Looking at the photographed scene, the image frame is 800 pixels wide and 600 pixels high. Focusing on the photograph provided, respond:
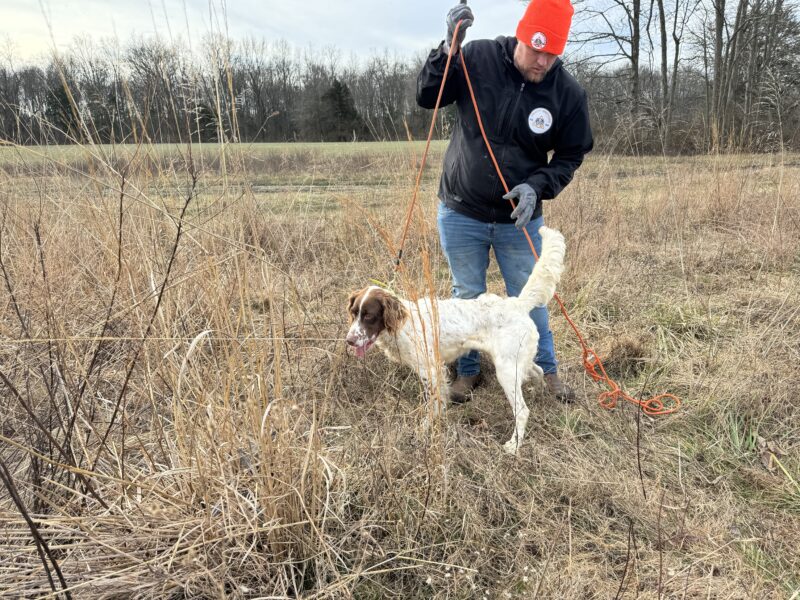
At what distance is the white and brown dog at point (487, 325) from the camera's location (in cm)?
258

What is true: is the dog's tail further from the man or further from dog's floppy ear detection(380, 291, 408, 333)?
dog's floppy ear detection(380, 291, 408, 333)

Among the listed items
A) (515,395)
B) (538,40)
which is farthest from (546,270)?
(538,40)

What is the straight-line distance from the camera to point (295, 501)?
1.59 meters

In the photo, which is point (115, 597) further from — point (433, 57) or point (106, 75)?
point (433, 57)

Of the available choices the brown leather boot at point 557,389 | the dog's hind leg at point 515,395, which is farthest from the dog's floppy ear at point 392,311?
the brown leather boot at point 557,389

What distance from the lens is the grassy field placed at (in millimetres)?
1476

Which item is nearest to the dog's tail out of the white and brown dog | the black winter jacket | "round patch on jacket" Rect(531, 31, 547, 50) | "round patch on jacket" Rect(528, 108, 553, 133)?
the white and brown dog

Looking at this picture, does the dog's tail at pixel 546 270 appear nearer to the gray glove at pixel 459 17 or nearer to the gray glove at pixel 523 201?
the gray glove at pixel 523 201

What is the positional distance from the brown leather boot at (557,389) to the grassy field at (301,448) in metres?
0.08

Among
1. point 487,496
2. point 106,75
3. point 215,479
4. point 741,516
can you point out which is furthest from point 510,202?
point 106,75

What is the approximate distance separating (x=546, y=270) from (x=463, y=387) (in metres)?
1.02

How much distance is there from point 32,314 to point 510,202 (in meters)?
2.75

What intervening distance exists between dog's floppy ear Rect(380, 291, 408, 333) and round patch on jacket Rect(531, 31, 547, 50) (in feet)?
5.01

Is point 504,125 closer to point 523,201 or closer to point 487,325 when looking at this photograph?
point 523,201
